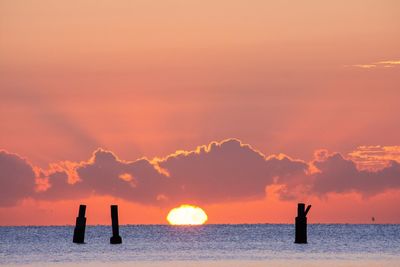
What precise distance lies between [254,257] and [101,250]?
36.8 ft

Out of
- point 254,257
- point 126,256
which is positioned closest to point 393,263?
point 254,257

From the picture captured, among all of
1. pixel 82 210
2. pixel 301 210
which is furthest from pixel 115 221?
pixel 301 210

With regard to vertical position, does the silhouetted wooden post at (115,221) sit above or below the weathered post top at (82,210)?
below


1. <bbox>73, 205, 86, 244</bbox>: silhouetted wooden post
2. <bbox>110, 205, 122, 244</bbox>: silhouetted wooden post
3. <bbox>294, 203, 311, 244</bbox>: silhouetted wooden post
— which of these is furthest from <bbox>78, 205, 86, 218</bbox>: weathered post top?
<bbox>294, 203, 311, 244</bbox>: silhouetted wooden post

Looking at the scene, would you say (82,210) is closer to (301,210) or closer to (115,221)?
(115,221)

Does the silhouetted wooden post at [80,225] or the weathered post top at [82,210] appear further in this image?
the silhouetted wooden post at [80,225]

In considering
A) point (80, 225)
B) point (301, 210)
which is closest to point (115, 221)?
point (80, 225)

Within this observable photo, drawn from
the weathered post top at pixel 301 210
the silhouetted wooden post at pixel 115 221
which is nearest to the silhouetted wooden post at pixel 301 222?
the weathered post top at pixel 301 210

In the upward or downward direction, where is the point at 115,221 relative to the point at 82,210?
downward

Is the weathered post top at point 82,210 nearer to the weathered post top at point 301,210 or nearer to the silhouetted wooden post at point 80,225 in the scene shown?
the silhouetted wooden post at point 80,225

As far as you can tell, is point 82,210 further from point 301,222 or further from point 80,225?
point 301,222

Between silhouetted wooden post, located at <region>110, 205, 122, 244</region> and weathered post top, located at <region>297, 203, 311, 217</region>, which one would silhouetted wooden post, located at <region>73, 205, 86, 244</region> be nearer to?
silhouetted wooden post, located at <region>110, 205, 122, 244</region>

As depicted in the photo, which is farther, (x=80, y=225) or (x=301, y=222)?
(x=80, y=225)

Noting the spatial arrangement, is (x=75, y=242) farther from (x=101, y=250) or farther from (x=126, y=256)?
(x=126, y=256)
